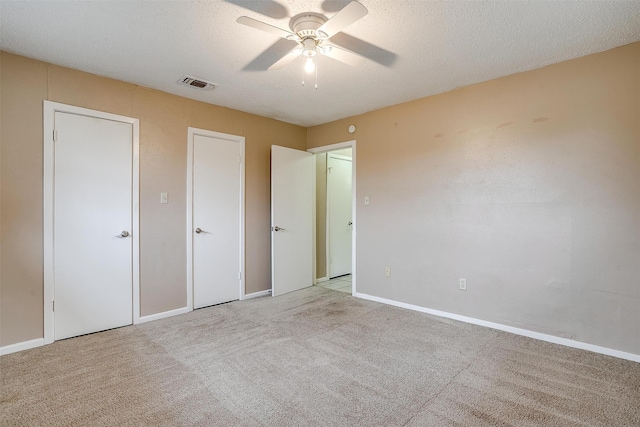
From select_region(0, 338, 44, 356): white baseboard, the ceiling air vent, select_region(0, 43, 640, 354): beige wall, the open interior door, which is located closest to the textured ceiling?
the ceiling air vent

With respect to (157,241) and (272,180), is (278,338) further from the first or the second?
(272,180)

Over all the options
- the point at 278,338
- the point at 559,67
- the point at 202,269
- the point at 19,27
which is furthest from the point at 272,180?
the point at 559,67

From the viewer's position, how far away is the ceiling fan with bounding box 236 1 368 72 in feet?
5.86

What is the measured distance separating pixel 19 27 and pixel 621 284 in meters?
4.80

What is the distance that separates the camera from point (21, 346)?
259 cm

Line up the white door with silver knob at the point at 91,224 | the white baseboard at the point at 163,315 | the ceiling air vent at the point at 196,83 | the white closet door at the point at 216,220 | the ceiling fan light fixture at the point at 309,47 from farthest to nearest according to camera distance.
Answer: the white closet door at the point at 216,220, the white baseboard at the point at 163,315, the ceiling air vent at the point at 196,83, the white door with silver knob at the point at 91,224, the ceiling fan light fixture at the point at 309,47

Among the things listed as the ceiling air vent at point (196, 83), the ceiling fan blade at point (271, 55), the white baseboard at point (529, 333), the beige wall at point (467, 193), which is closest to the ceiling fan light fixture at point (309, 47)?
the ceiling fan blade at point (271, 55)

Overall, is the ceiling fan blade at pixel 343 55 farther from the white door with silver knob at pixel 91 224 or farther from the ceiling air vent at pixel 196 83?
the white door with silver knob at pixel 91 224

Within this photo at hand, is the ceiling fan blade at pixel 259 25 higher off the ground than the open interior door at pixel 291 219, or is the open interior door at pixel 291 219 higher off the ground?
the ceiling fan blade at pixel 259 25

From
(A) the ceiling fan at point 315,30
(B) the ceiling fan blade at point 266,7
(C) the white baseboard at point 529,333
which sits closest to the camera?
(A) the ceiling fan at point 315,30

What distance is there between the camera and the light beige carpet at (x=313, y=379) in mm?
1791

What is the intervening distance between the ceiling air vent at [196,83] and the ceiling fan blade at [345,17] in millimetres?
1592

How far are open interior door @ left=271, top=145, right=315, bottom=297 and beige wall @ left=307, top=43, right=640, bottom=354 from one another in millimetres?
1097

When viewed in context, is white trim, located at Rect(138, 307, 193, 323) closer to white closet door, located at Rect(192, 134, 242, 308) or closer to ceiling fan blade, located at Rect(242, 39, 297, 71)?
white closet door, located at Rect(192, 134, 242, 308)
